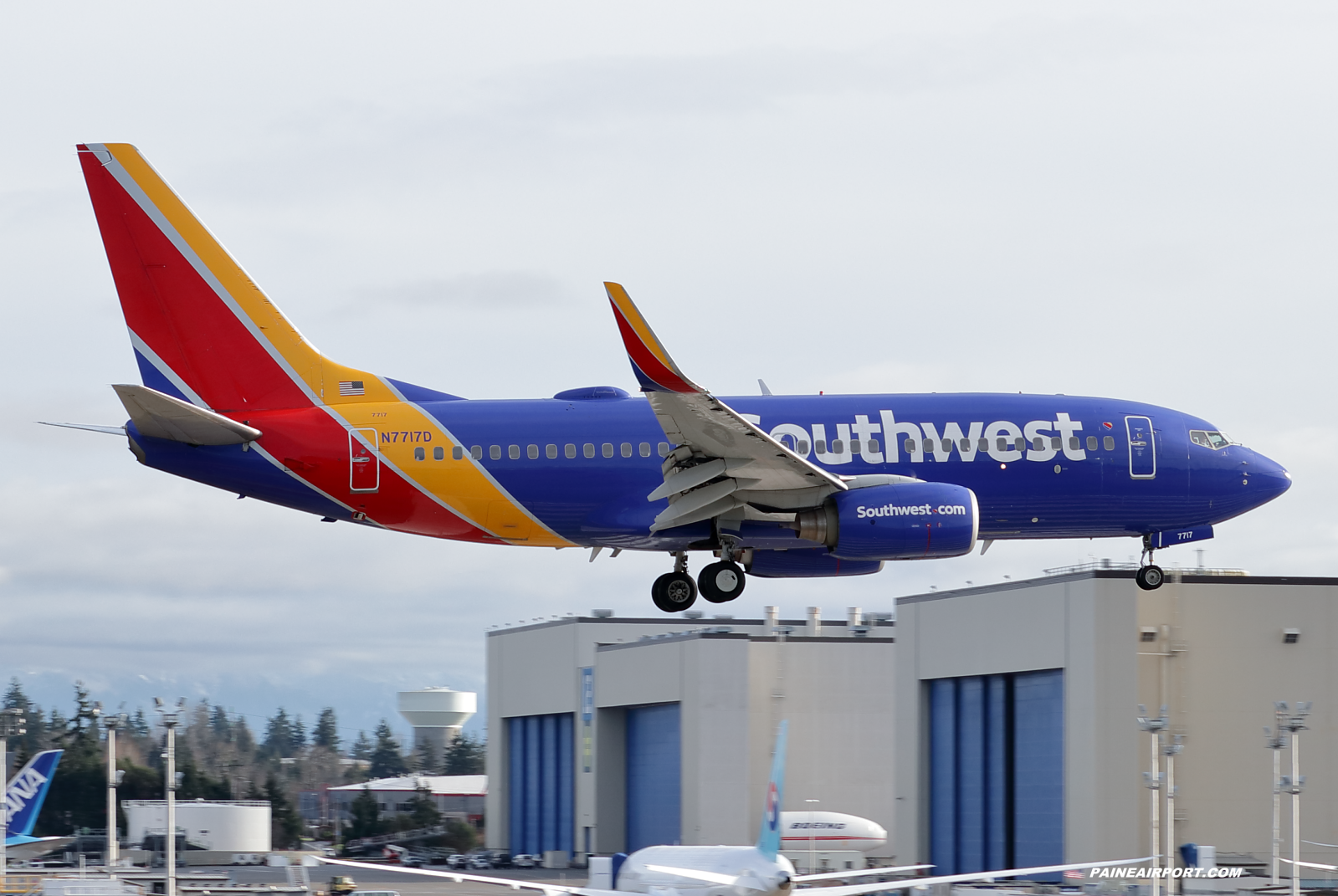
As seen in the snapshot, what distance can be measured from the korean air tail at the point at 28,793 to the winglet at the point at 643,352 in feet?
164

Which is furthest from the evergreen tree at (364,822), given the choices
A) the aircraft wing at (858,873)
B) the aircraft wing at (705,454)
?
the aircraft wing at (705,454)

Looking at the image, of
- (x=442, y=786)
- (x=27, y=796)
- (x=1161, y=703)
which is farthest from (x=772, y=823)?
(x=442, y=786)

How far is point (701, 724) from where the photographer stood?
87000mm

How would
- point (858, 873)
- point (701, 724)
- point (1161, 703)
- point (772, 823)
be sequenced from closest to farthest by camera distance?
point (858, 873) → point (772, 823) → point (1161, 703) → point (701, 724)

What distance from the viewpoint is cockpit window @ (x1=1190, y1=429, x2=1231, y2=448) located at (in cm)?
4219

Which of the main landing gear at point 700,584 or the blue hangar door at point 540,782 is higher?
the main landing gear at point 700,584

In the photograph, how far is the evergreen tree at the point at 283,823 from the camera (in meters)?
130

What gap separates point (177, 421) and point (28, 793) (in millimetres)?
45599

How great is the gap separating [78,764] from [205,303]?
325ft

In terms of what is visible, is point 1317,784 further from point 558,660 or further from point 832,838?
point 558,660

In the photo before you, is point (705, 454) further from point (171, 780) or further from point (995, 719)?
point (995, 719)

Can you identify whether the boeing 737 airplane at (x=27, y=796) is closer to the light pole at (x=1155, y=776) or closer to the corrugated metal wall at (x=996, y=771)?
the corrugated metal wall at (x=996, y=771)

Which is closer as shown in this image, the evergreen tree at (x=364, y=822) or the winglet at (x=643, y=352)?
the winglet at (x=643, y=352)

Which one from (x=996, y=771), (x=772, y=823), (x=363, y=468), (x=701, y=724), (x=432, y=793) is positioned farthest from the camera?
(x=432, y=793)
